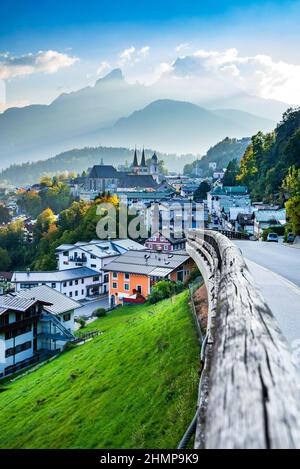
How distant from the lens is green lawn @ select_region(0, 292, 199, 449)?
297 inches

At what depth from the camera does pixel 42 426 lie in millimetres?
12016

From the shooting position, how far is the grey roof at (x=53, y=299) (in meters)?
28.7

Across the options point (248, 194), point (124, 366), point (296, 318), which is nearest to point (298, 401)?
point (296, 318)

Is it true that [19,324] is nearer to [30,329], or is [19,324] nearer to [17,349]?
[30,329]

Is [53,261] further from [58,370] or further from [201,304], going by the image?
[201,304]

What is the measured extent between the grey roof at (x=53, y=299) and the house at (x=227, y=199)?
98.1 feet

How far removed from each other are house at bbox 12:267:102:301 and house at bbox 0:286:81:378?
41.0 feet

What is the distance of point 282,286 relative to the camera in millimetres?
8375

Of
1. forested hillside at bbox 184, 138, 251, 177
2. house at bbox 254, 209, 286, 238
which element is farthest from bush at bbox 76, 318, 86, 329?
forested hillside at bbox 184, 138, 251, 177

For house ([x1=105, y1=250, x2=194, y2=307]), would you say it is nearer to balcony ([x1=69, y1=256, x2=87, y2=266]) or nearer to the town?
the town

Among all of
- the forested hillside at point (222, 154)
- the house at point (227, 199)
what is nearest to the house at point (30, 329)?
the house at point (227, 199)

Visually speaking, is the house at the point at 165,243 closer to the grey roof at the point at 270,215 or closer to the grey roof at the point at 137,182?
the grey roof at the point at 270,215

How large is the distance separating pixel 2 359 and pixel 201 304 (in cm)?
1608

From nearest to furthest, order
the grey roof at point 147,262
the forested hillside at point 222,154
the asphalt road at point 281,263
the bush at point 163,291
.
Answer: the asphalt road at point 281,263 < the bush at point 163,291 < the grey roof at point 147,262 < the forested hillside at point 222,154
